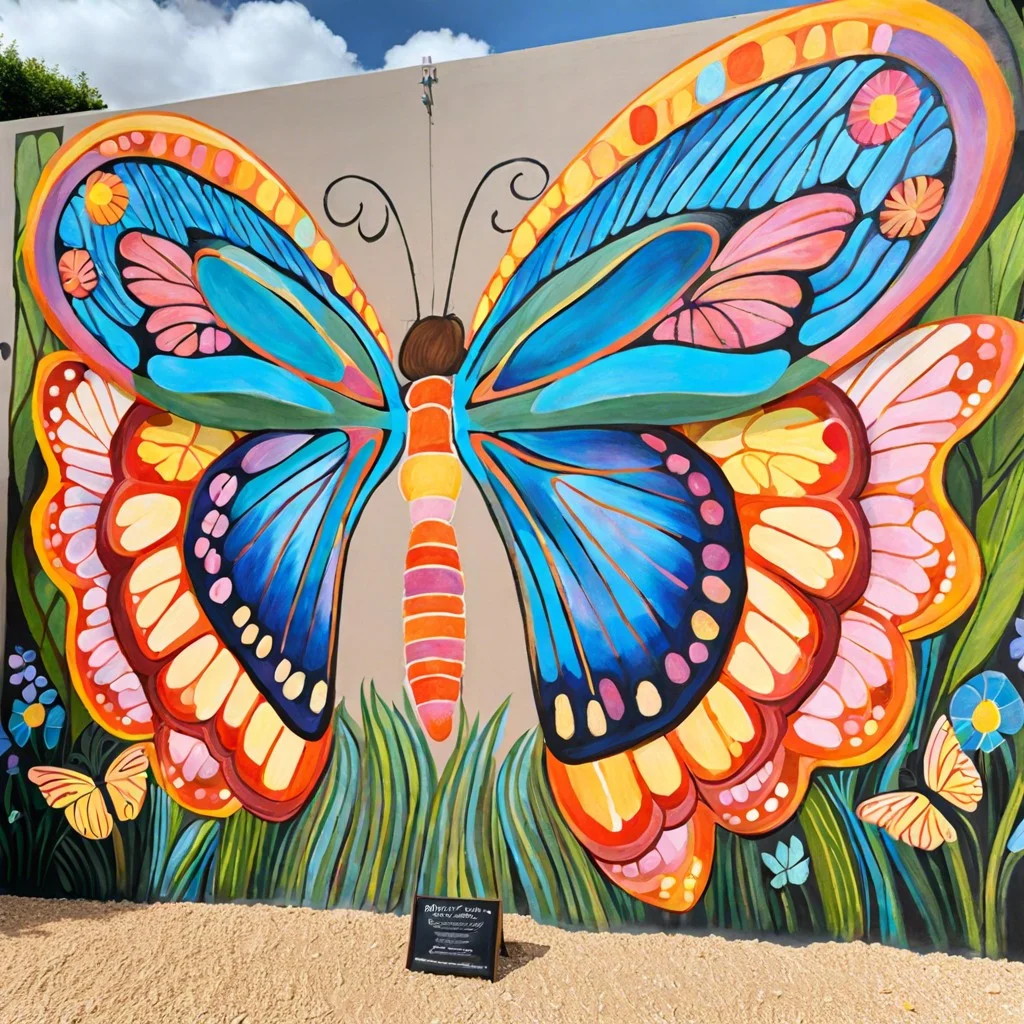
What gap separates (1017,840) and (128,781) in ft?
11.3

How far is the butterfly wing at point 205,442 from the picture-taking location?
375 centimetres

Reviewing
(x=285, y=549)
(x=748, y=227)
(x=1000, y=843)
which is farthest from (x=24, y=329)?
(x=1000, y=843)

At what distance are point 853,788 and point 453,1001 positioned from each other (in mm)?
1518

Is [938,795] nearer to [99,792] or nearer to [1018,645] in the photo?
[1018,645]

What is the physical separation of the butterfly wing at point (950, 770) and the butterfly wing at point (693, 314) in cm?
51

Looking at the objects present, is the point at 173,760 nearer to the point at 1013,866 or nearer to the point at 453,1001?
A: the point at 453,1001

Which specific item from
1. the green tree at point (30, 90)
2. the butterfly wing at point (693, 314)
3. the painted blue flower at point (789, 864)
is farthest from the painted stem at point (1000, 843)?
the green tree at point (30, 90)

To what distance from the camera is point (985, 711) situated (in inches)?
122

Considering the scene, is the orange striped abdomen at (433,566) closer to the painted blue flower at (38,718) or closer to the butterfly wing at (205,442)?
the butterfly wing at (205,442)

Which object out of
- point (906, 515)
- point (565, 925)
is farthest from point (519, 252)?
point (565, 925)

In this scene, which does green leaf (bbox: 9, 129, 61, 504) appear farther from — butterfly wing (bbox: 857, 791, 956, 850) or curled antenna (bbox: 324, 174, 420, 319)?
butterfly wing (bbox: 857, 791, 956, 850)

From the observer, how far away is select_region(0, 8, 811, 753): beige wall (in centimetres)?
356

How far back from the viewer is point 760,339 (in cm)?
336

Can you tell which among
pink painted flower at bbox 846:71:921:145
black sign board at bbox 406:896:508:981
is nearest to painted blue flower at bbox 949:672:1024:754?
black sign board at bbox 406:896:508:981
